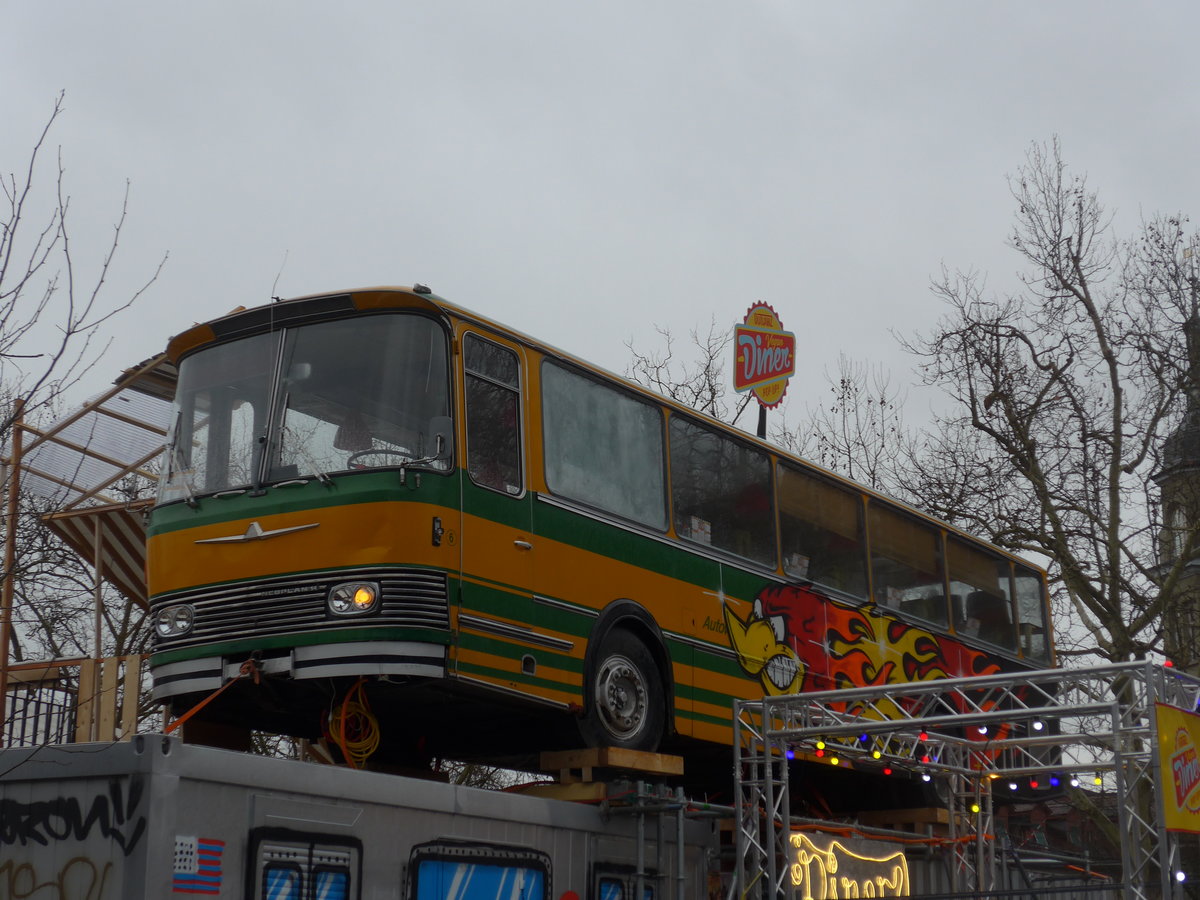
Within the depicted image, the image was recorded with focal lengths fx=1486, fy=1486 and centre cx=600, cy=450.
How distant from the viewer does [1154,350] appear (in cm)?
2311

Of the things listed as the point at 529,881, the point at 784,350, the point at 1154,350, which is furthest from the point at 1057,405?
the point at 529,881

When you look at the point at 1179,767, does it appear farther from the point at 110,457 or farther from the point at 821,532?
the point at 110,457

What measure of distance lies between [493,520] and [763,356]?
1247 centimetres

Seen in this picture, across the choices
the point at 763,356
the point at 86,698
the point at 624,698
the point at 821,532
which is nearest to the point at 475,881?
the point at 624,698

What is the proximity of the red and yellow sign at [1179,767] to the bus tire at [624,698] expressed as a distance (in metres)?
3.53

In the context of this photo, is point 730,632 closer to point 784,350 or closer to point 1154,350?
point 784,350

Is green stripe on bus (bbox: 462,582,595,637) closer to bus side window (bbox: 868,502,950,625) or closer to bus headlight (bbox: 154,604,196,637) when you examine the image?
bus headlight (bbox: 154,604,196,637)

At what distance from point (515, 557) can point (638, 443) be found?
202cm

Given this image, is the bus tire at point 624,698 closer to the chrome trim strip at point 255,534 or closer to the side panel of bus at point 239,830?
the side panel of bus at point 239,830

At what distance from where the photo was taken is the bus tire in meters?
10.4

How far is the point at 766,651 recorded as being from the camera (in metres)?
12.6

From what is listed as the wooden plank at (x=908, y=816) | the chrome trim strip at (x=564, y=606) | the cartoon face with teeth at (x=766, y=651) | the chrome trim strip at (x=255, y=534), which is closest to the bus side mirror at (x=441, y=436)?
the chrome trim strip at (x=255, y=534)

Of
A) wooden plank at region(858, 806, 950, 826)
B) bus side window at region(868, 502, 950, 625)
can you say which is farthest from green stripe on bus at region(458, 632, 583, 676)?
wooden plank at region(858, 806, 950, 826)

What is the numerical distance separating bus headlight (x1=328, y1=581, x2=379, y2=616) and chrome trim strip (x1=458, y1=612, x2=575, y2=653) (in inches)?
21.9
